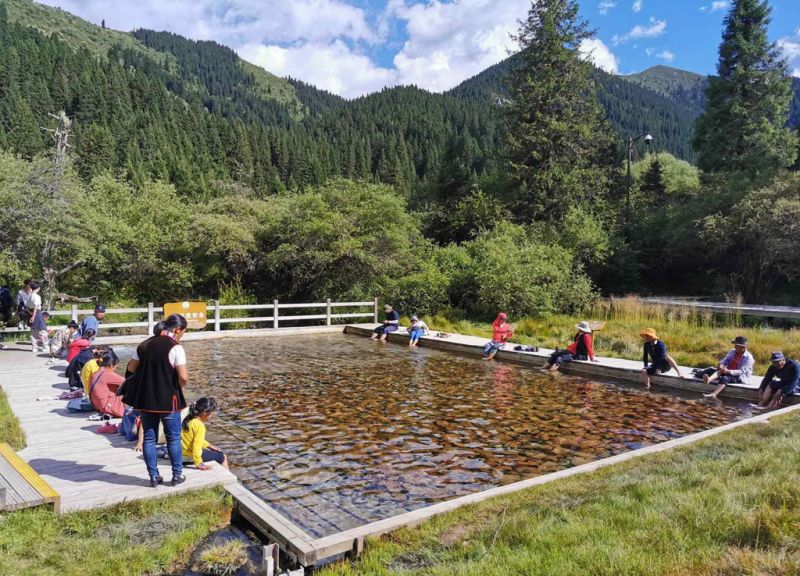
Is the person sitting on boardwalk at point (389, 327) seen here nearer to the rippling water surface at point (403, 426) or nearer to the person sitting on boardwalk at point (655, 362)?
the rippling water surface at point (403, 426)

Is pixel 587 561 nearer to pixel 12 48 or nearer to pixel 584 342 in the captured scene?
pixel 584 342

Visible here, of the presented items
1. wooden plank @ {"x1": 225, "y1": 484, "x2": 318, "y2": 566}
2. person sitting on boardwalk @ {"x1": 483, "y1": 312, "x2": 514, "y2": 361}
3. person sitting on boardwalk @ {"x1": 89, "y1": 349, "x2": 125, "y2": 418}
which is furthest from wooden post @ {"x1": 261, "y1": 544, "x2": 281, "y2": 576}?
person sitting on boardwalk @ {"x1": 483, "y1": 312, "x2": 514, "y2": 361}

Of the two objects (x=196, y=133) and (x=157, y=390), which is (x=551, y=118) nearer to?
(x=157, y=390)

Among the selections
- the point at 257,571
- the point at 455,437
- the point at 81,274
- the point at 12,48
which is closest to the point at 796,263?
the point at 455,437

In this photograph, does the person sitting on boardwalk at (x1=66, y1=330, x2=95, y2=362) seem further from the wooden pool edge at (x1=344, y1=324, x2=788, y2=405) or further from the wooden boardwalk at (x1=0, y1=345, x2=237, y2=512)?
the wooden pool edge at (x1=344, y1=324, x2=788, y2=405)

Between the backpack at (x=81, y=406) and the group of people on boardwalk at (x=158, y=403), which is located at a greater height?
the group of people on boardwalk at (x=158, y=403)

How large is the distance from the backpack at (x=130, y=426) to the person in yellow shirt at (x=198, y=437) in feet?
3.61

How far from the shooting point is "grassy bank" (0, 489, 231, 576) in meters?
3.87

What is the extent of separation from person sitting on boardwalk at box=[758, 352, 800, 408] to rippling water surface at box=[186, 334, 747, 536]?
626 millimetres

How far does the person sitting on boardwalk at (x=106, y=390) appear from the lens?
25.1 feet

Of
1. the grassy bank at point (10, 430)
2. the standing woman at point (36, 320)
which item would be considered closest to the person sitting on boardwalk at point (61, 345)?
the standing woman at point (36, 320)

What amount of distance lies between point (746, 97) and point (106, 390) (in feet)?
129

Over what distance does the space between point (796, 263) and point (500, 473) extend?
74.1 feet

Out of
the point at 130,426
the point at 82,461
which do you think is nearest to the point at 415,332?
the point at 130,426
